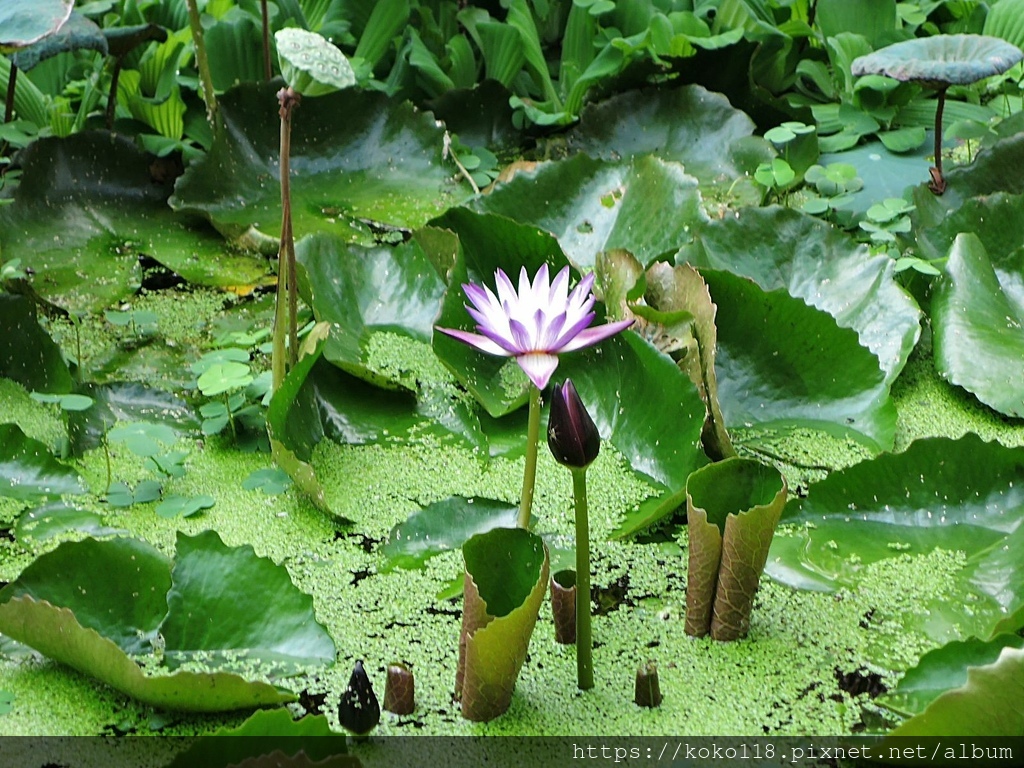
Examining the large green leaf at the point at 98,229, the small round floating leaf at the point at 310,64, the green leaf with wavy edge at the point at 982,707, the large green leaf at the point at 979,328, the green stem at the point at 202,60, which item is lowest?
the large green leaf at the point at 98,229

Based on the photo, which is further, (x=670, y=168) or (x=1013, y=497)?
(x=670, y=168)

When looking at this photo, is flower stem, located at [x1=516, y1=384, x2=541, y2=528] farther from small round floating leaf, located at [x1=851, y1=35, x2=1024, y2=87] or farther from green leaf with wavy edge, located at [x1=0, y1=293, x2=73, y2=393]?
small round floating leaf, located at [x1=851, y1=35, x2=1024, y2=87]

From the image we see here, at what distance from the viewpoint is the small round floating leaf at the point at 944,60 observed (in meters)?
1.92

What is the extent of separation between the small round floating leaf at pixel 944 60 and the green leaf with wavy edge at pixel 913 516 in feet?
2.76

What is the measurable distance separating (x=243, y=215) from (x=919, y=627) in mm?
1452

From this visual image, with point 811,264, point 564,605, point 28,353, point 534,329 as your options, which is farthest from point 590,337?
point 28,353

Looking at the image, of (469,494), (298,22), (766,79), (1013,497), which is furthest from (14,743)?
(766,79)

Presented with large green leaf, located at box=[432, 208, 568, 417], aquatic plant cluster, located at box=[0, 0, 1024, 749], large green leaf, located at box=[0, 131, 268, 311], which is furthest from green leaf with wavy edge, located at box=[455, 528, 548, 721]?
large green leaf, located at box=[0, 131, 268, 311]

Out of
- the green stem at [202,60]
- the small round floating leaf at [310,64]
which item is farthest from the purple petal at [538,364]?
the green stem at [202,60]

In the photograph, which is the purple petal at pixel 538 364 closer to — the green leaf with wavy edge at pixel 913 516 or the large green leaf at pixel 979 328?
the green leaf with wavy edge at pixel 913 516

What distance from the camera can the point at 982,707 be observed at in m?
1.00

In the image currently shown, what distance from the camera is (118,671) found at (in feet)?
3.67

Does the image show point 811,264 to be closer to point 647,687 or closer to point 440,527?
point 440,527

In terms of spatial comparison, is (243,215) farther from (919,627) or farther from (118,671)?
(919,627)
